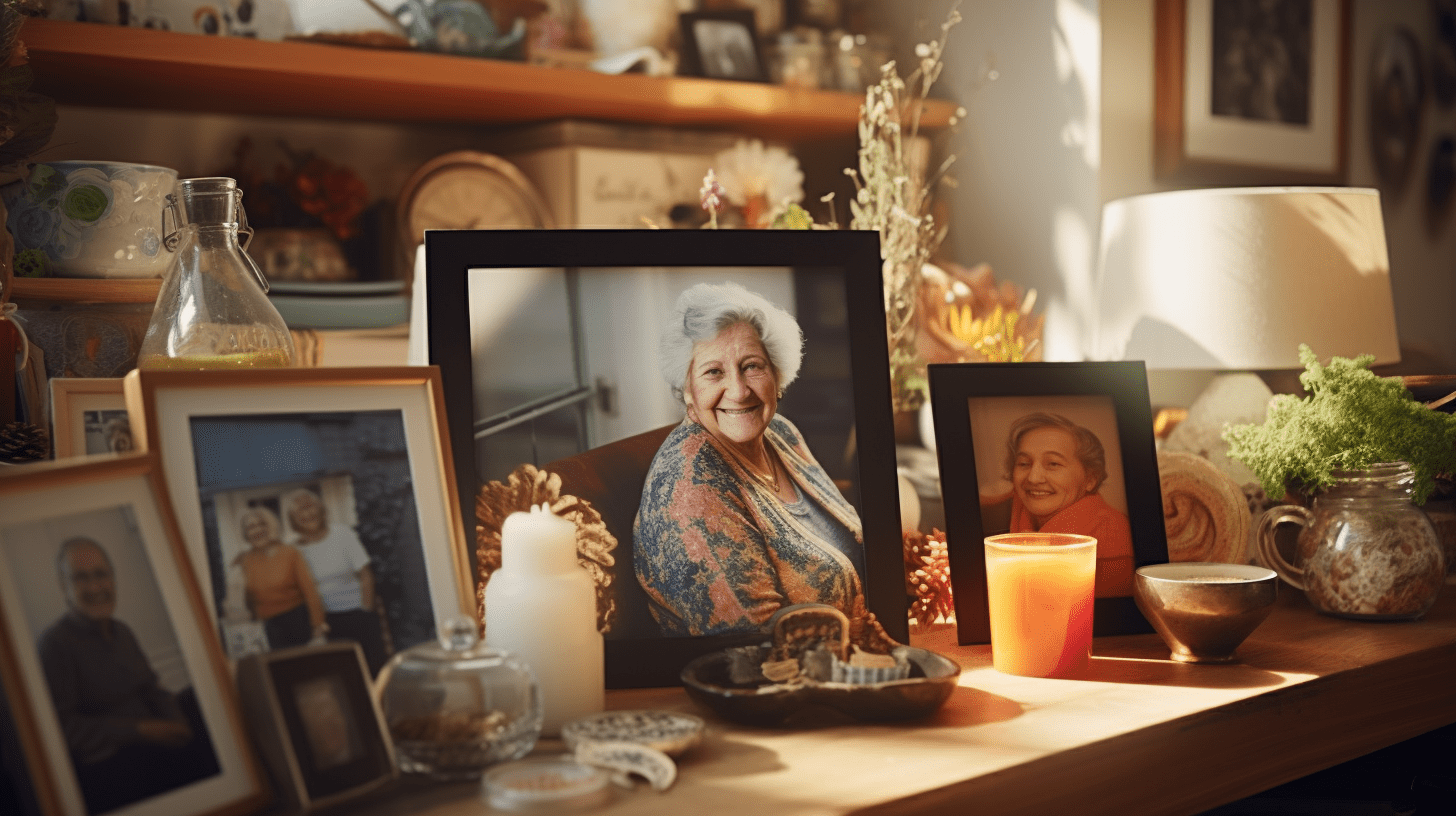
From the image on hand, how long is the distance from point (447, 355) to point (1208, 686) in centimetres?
56

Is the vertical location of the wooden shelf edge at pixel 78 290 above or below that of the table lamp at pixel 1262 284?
above

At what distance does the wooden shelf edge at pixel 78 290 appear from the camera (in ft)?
3.18

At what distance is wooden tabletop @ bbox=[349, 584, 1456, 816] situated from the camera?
2.06 feet

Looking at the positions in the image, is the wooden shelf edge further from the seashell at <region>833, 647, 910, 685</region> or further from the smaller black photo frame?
the smaller black photo frame

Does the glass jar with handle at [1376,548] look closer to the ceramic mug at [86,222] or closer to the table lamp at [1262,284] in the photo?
the table lamp at [1262,284]

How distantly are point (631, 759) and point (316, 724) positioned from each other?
160 mm

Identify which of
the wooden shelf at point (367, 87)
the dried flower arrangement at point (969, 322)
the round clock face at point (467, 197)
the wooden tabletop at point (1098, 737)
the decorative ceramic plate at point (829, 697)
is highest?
the wooden shelf at point (367, 87)

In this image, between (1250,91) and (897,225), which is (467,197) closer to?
(897,225)

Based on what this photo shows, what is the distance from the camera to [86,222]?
1.00m

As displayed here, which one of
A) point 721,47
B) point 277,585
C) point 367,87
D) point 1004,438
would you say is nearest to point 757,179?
point 721,47

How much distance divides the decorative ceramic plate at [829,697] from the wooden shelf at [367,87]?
4.09ft

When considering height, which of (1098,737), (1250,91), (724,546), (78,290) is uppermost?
(1250,91)

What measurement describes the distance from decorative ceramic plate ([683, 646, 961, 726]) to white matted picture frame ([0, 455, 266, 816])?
266 mm

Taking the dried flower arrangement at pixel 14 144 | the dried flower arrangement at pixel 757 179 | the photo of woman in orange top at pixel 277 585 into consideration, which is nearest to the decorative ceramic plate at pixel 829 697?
the photo of woman in orange top at pixel 277 585
